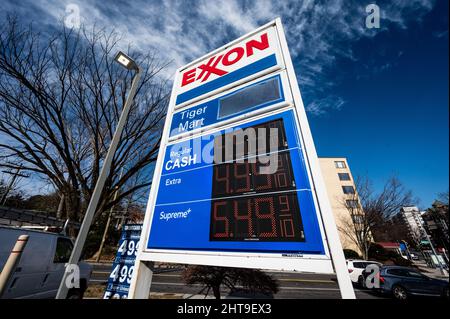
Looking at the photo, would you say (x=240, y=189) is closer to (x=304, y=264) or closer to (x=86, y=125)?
(x=304, y=264)

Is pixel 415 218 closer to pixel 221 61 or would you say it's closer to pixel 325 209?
pixel 325 209

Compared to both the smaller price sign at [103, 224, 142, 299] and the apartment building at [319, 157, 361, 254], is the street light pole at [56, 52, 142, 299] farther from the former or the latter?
the apartment building at [319, 157, 361, 254]

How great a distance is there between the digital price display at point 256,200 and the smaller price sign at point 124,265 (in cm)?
307

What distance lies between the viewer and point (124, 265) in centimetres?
505

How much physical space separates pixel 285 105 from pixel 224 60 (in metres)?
2.50

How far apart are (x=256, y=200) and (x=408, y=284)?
10.5 m

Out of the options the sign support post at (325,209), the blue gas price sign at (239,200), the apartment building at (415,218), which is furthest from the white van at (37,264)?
the apartment building at (415,218)

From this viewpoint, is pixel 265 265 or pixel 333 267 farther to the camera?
pixel 265 265

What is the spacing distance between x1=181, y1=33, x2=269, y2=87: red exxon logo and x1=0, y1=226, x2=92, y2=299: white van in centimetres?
584

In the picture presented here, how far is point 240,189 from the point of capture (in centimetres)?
289

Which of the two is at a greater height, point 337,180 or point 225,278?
point 337,180

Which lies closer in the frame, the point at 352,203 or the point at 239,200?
the point at 239,200

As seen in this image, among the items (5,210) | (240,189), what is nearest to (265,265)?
(240,189)

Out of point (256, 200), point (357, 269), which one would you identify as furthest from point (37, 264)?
point (357, 269)
